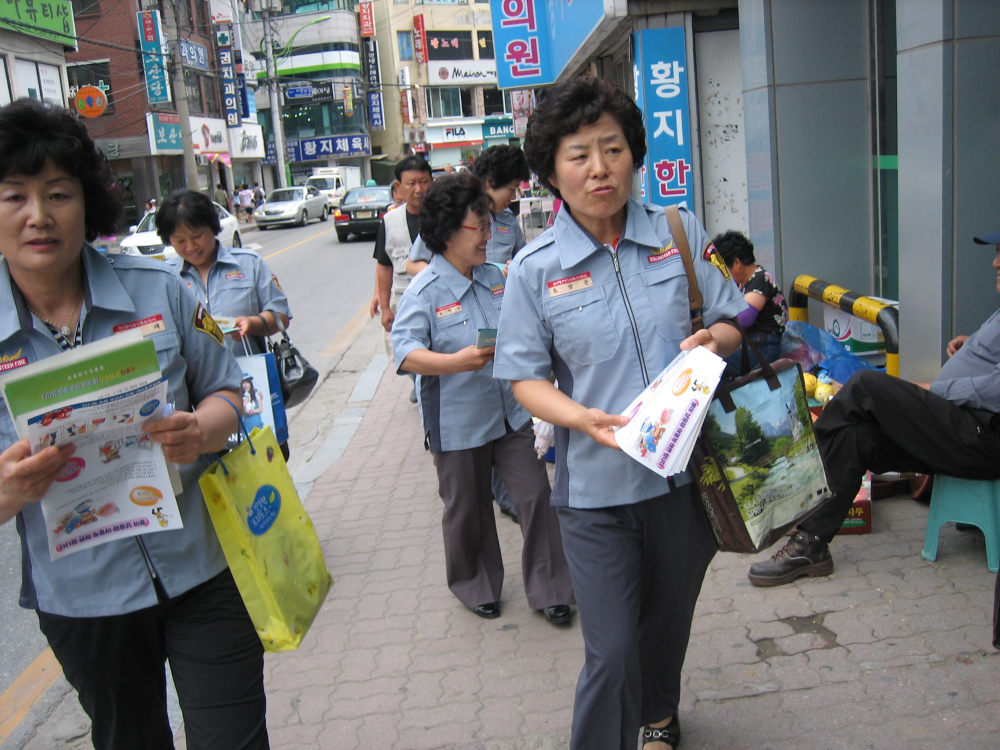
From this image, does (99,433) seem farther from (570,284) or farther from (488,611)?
(488,611)

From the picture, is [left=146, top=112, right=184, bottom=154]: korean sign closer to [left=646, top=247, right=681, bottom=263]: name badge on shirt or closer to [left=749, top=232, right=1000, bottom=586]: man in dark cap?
[left=749, top=232, right=1000, bottom=586]: man in dark cap

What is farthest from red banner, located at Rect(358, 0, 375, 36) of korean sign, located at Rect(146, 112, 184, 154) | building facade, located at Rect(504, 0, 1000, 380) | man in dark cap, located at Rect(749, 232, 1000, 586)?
man in dark cap, located at Rect(749, 232, 1000, 586)

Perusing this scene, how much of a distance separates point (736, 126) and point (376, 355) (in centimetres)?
455

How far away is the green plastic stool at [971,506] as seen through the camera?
3.52m

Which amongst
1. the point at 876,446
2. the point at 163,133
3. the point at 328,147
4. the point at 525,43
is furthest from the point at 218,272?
the point at 328,147

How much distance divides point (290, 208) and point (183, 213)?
29.3m

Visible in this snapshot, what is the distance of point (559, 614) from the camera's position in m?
3.69

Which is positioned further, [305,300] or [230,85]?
[230,85]

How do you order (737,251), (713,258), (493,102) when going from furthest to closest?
(493,102) < (737,251) < (713,258)

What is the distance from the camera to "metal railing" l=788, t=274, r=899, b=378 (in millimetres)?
4805

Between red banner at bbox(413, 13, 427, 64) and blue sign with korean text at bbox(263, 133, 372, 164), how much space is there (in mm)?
6962

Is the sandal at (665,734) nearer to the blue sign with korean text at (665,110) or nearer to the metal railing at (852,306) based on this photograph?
the metal railing at (852,306)

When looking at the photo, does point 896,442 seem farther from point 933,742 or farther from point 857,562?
point 933,742

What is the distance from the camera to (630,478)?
2.30 metres
